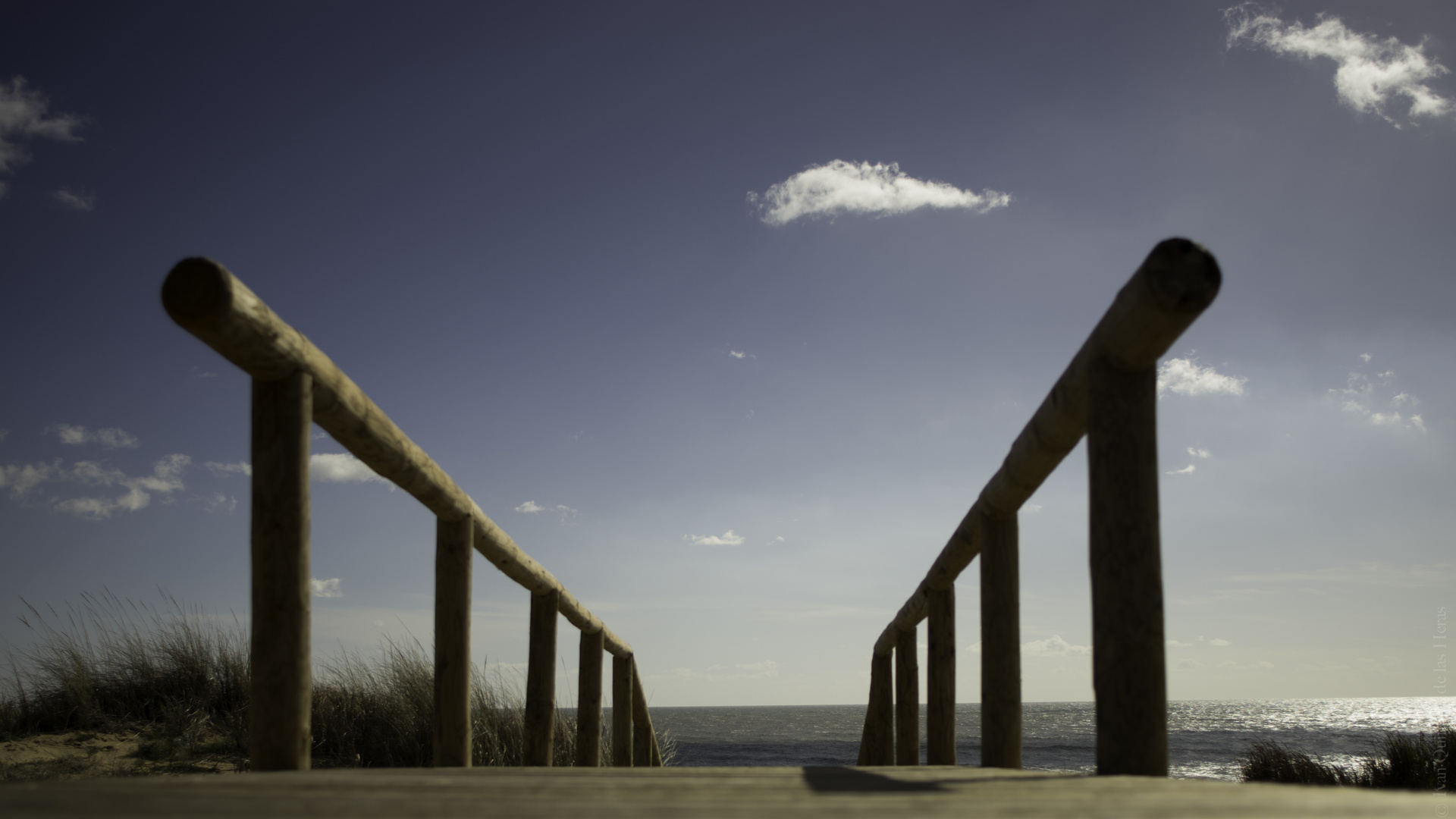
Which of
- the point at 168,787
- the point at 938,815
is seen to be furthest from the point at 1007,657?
the point at 168,787

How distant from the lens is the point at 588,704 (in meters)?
5.93

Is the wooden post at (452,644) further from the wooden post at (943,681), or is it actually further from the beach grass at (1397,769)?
the beach grass at (1397,769)

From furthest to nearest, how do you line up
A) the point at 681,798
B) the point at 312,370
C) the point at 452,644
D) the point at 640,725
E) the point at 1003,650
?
1. the point at 640,725
2. the point at 452,644
3. the point at 1003,650
4. the point at 312,370
5. the point at 681,798

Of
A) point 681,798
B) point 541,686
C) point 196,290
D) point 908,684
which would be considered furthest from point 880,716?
point 196,290

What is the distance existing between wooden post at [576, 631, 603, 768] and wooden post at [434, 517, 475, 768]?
236 cm

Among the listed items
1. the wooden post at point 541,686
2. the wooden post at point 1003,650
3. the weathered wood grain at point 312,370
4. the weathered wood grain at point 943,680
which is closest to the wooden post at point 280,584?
the weathered wood grain at point 312,370

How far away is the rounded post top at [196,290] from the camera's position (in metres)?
1.88

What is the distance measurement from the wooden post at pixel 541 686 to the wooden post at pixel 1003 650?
2.54 metres

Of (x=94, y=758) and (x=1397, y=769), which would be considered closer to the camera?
(x=94, y=758)

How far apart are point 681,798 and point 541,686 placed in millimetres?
3387

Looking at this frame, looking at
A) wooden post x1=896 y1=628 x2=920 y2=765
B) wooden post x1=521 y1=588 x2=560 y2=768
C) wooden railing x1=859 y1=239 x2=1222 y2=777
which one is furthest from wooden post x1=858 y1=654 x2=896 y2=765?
wooden railing x1=859 y1=239 x2=1222 y2=777

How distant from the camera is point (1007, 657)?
3.31 meters

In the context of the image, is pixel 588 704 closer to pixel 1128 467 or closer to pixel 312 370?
pixel 312 370

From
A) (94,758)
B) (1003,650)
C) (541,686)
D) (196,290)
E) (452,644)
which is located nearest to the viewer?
(196,290)
